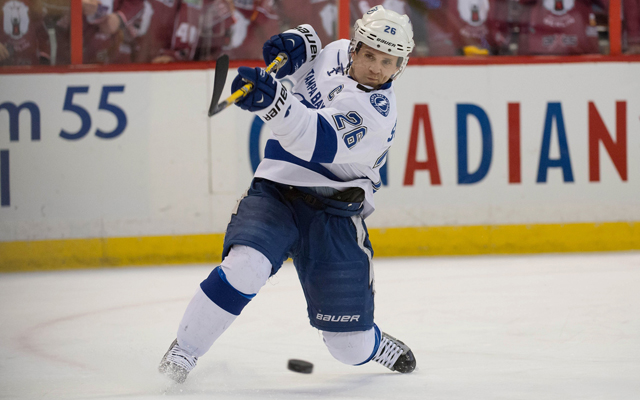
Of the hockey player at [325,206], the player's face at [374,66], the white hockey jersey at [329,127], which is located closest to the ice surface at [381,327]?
the hockey player at [325,206]

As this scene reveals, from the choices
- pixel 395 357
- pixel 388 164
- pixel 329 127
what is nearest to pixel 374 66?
pixel 329 127

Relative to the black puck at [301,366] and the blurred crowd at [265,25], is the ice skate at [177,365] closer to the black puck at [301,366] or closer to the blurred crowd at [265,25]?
the black puck at [301,366]

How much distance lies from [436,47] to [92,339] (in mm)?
2846

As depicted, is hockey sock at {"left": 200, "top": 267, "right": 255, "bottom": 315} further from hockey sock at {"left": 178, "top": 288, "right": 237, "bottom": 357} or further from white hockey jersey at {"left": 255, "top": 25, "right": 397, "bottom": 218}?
white hockey jersey at {"left": 255, "top": 25, "right": 397, "bottom": 218}

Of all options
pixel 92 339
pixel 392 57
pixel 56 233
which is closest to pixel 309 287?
pixel 392 57

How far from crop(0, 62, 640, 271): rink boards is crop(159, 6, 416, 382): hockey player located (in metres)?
2.25

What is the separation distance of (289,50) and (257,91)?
23.3 inches

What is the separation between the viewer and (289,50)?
2.14 metres

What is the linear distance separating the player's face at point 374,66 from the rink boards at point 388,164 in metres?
2.43

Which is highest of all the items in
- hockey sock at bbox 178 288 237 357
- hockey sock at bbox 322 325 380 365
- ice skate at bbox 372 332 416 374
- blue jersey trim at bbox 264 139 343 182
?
blue jersey trim at bbox 264 139 343 182

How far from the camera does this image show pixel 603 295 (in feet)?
10.3

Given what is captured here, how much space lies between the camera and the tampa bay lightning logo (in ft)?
6.00

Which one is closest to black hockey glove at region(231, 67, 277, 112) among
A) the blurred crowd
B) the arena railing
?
the arena railing

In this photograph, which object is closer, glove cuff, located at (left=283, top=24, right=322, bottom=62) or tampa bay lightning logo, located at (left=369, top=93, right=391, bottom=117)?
tampa bay lightning logo, located at (left=369, top=93, right=391, bottom=117)
